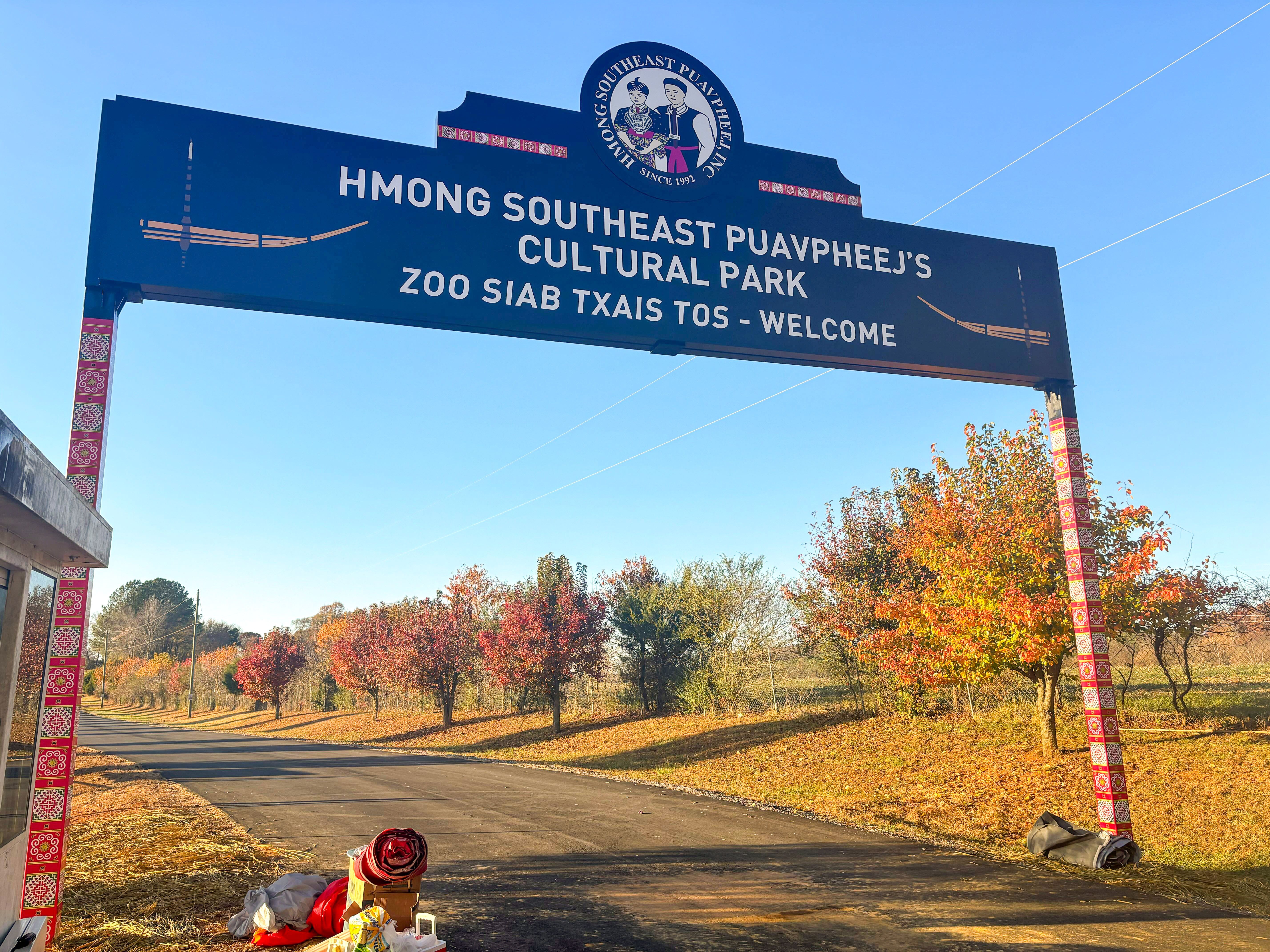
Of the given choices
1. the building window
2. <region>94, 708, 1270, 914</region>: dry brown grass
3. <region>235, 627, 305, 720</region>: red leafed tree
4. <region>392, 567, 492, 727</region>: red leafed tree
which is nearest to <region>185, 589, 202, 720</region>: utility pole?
<region>235, 627, 305, 720</region>: red leafed tree

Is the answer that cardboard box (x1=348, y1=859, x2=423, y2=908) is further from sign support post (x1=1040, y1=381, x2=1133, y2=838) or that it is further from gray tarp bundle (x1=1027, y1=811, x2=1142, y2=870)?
sign support post (x1=1040, y1=381, x2=1133, y2=838)

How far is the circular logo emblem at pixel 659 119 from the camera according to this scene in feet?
29.7

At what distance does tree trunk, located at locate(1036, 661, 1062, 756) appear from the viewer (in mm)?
14602

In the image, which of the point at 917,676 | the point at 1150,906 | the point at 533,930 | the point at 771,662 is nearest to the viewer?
the point at 533,930

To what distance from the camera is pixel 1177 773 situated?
485 inches

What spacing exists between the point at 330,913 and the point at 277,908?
442 mm

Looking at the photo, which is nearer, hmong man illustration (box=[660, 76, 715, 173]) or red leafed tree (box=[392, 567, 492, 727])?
hmong man illustration (box=[660, 76, 715, 173])

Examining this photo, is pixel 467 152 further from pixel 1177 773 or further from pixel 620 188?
pixel 1177 773

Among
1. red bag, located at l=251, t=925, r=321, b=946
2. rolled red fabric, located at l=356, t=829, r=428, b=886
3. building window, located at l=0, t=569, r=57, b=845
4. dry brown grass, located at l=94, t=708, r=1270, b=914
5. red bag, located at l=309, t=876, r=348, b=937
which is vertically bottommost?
dry brown grass, located at l=94, t=708, r=1270, b=914

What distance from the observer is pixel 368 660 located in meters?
39.1

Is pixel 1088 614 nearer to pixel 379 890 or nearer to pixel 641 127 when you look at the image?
pixel 641 127

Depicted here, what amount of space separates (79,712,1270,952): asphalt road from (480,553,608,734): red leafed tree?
14.1 meters

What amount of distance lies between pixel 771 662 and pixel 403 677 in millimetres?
17773

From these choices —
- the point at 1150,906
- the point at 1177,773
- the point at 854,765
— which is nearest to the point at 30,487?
the point at 1150,906
